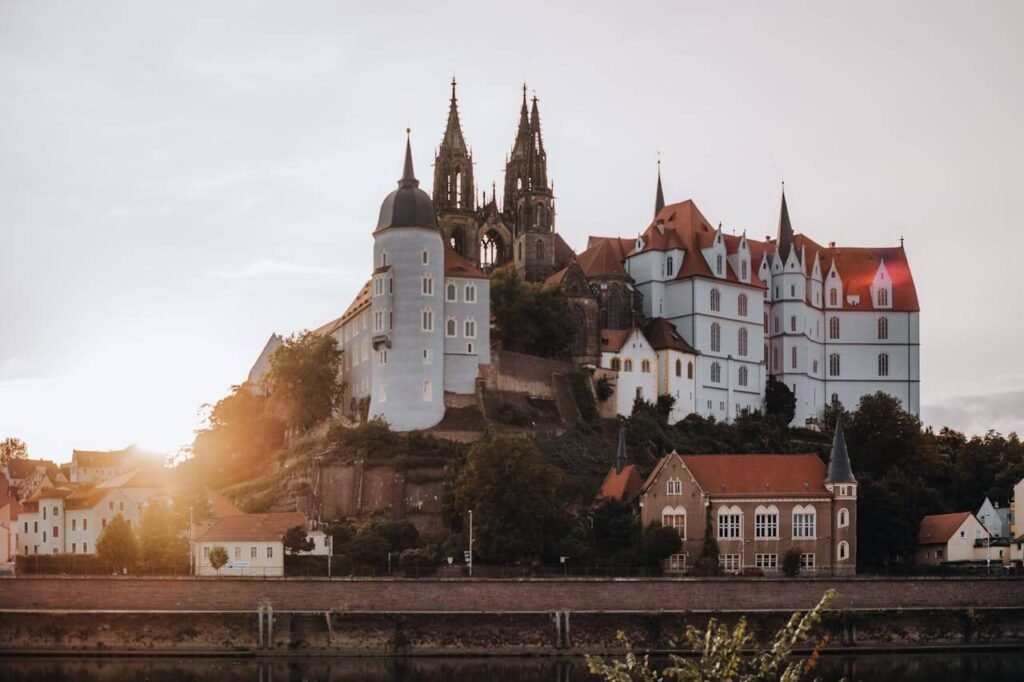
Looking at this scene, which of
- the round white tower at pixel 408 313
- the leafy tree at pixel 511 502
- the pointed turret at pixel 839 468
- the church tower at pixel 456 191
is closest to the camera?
the leafy tree at pixel 511 502

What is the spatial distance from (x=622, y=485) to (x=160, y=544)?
22.5 m

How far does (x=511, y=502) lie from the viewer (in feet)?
234

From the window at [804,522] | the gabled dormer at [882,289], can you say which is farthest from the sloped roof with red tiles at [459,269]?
the gabled dormer at [882,289]

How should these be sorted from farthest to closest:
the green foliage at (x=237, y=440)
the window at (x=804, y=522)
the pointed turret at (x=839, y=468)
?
the green foliage at (x=237, y=440) → the pointed turret at (x=839, y=468) → the window at (x=804, y=522)

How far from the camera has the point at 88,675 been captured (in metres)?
57.2

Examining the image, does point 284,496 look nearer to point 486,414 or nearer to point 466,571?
point 486,414

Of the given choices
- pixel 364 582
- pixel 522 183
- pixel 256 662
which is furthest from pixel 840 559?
pixel 522 183

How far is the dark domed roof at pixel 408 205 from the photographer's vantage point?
86125 millimetres

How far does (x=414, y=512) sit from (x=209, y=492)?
10.5 m

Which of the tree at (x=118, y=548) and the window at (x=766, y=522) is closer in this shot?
the tree at (x=118, y=548)

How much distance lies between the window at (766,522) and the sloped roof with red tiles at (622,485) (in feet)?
20.5

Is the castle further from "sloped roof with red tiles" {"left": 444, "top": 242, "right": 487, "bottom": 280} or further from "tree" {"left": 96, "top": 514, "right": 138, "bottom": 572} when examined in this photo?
"tree" {"left": 96, "top": 514, "right": 138, "bottom": 572}

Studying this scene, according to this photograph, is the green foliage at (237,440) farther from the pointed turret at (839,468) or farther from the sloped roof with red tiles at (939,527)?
the sloped roof with red tiles at (939,527)

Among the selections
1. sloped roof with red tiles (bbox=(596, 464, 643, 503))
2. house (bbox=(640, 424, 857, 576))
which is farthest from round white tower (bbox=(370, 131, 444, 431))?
house (bbox=(640, 424, 857, 576))
